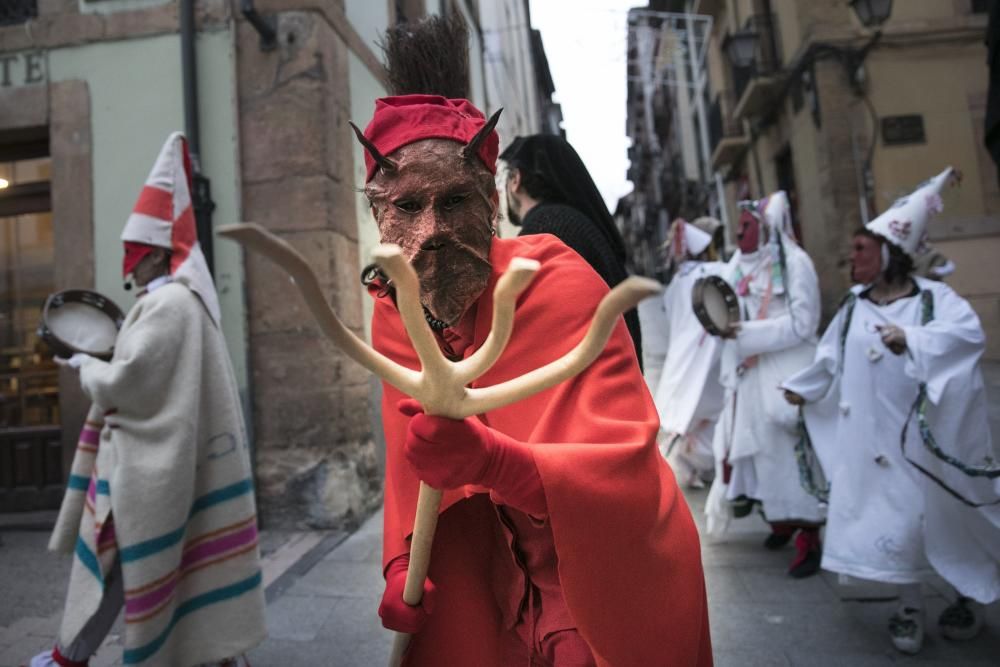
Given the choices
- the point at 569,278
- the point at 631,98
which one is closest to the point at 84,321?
the point at 569,278

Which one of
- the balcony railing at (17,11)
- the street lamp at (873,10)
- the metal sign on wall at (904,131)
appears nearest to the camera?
the balcony railing at (17,11)

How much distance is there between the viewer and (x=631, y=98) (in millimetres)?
47125

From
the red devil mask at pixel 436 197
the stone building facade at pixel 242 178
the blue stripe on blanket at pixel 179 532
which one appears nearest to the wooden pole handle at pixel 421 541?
the red devil mask at pixel 436 197

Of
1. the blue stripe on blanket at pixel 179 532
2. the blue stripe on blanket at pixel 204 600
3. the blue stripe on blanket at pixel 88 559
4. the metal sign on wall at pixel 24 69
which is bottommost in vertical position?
the blue stripe on blanket at pixel 204 600

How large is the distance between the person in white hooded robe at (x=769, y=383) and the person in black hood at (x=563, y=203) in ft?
6.66

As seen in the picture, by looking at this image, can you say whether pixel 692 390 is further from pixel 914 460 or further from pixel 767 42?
pixel 767 42

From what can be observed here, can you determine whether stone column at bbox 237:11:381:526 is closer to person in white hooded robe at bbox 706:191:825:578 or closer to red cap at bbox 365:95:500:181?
person in white hooded robe at bbox 706:191:825:578

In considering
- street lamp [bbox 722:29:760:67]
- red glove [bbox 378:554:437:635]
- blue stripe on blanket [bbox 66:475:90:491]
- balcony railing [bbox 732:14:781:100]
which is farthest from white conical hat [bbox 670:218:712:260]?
balcony railing [bbox 732:14:781:100]

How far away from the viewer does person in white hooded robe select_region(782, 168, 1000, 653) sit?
2.94 meters

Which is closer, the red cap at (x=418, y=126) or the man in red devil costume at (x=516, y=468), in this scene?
the man in red devil costume at (x=516, y=468)

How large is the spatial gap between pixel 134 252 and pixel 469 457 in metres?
2.43

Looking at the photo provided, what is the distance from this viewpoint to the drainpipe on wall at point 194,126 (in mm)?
4859

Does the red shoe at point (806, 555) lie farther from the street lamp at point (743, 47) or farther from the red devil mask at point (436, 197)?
the street lamp at point (743, 47)

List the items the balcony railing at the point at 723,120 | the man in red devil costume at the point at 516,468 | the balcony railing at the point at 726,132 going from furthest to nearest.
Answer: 1. the balcony railing at the point at 723,120
2. the balcony railing at the point at 726,132
3. the man in red devil costume at the point at 516,468
